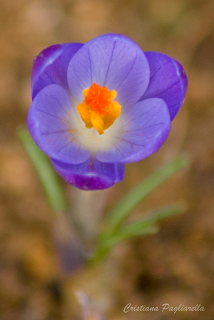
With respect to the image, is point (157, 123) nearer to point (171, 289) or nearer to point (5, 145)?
point (171, 289)

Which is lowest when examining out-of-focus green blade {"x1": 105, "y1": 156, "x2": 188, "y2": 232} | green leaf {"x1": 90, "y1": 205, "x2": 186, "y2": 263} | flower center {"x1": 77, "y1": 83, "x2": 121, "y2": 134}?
green leaf {"x1": 90, "y1": 205, "x2": 186, "y2": 263}

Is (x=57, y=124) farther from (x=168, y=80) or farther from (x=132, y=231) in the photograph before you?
(x=132, y=231)

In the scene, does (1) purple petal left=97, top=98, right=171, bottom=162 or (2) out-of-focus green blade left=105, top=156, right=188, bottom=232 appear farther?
(2) out-of-focus green blade left=105, top=156, right=188, bottom=232

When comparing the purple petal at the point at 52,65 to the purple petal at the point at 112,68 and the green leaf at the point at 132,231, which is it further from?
the green leaf at the point at 132,231

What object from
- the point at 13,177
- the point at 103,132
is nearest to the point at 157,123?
the point at 103,132

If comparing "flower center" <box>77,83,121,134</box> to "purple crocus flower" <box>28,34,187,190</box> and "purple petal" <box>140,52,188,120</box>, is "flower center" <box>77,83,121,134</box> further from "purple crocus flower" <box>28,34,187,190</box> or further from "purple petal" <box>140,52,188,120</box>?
"purple petal" <box>140,52,188,120</box>

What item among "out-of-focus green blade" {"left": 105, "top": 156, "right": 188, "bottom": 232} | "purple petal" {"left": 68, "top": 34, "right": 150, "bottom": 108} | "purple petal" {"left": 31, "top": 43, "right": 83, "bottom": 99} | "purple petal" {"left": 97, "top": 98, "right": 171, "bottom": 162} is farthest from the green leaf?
"purple petal" {"left": 31, "top": 43, "right": 83, "bottom": 99}
